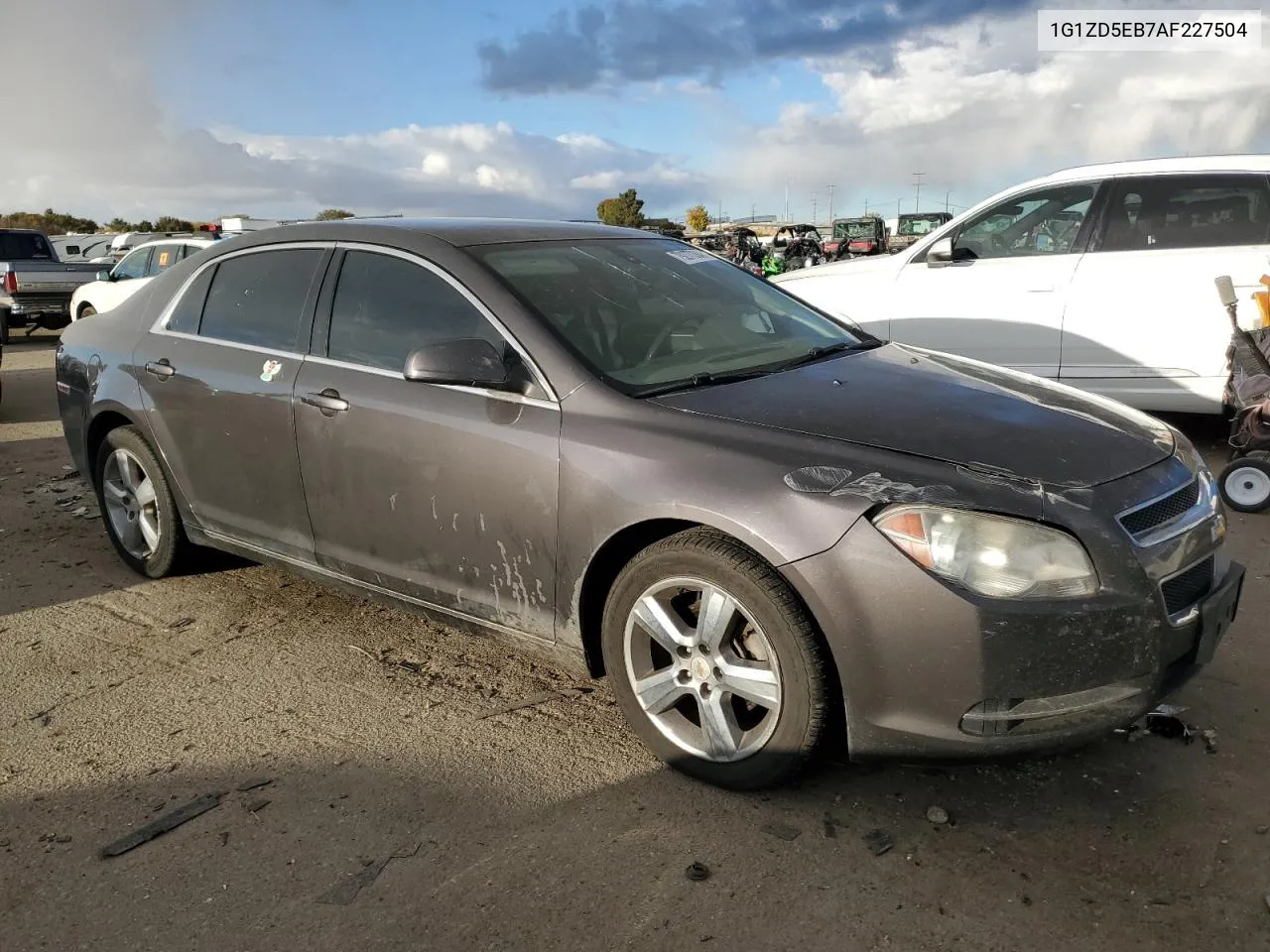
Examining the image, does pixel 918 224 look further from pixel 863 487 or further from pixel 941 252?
pixel 863 487

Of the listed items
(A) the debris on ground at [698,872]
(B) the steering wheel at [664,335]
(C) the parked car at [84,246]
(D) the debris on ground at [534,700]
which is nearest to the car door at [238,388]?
(D) the debris on ground at [534,700]

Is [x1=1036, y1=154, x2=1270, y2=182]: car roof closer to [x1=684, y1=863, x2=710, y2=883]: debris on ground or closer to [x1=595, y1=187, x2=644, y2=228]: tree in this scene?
[x1=684, y1=863, x2=710, y2=883]: debris on ground

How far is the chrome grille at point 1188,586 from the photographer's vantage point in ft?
8.53

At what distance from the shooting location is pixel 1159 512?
2.70 m

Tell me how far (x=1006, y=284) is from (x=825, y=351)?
399 cm

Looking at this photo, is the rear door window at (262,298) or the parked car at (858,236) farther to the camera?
the parked car at (858,236)

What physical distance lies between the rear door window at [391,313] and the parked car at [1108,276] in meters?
4.90

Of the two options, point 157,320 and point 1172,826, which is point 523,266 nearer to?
point 157,320

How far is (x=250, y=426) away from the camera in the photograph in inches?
155

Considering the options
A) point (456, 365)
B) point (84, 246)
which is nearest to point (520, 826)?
point (456, 365)

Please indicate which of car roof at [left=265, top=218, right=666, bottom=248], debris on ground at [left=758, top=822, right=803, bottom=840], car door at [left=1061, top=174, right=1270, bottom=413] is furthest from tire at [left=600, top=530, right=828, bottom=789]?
car door at [left=1061, top=174, right=1270, bottom=413]

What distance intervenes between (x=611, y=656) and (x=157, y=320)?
2.84m

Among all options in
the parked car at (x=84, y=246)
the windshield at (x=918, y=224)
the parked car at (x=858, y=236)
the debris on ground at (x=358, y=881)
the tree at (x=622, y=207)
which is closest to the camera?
the debris on ground at (x=358, y=881)

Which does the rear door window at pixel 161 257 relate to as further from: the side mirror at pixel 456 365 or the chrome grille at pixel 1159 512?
the chrome grille at pixel 1159 512
